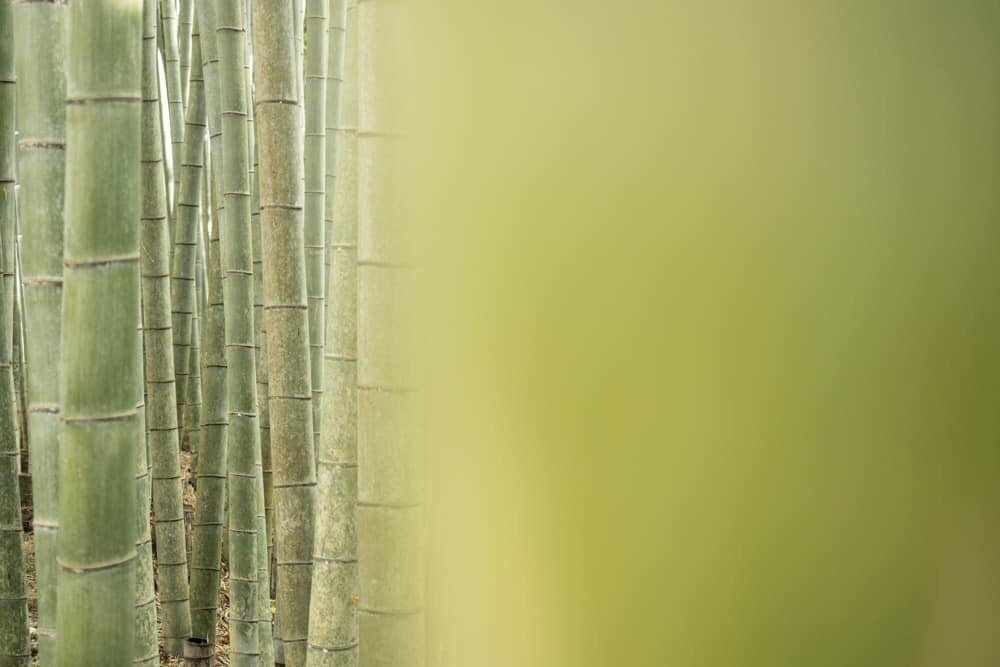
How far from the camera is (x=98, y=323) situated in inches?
38.4

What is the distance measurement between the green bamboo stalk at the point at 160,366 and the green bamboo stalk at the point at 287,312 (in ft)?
1.60

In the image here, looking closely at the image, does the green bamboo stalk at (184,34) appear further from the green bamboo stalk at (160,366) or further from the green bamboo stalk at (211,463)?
the green bamboo stalk at (160,366)

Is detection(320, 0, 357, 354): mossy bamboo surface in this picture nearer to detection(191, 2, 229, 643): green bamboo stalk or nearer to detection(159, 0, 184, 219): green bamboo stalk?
detection(191, 2, 229, 643): green bamboo stalk

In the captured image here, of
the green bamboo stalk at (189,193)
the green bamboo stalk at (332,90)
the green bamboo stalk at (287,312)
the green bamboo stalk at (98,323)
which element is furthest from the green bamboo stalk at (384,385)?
the green bamboo stalk at (189,193)

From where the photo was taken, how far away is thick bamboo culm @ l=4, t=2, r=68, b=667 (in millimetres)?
1084

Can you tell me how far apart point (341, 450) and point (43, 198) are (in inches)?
17.6

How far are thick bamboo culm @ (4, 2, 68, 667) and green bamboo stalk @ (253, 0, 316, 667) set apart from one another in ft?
1.21

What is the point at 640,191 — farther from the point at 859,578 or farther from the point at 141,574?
the point at 141,574

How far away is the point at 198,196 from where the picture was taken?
2830mm

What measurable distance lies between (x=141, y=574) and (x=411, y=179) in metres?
0.90

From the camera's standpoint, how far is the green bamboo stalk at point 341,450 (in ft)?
→ 3.62

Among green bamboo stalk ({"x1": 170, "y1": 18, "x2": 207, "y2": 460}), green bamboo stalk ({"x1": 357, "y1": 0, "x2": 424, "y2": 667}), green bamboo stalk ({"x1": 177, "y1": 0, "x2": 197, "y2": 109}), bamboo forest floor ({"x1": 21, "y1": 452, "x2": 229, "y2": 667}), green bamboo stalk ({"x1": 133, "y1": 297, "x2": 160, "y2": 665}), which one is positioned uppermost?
green bamboo stalk ({"x1": 177, "y1": 0, "x2": 197, "y2": 109})

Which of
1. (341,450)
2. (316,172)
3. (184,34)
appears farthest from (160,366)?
(184,34)

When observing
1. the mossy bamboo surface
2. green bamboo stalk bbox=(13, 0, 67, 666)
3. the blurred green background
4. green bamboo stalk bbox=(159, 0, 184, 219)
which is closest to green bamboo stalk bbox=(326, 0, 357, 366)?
the mossy bamboo surface
